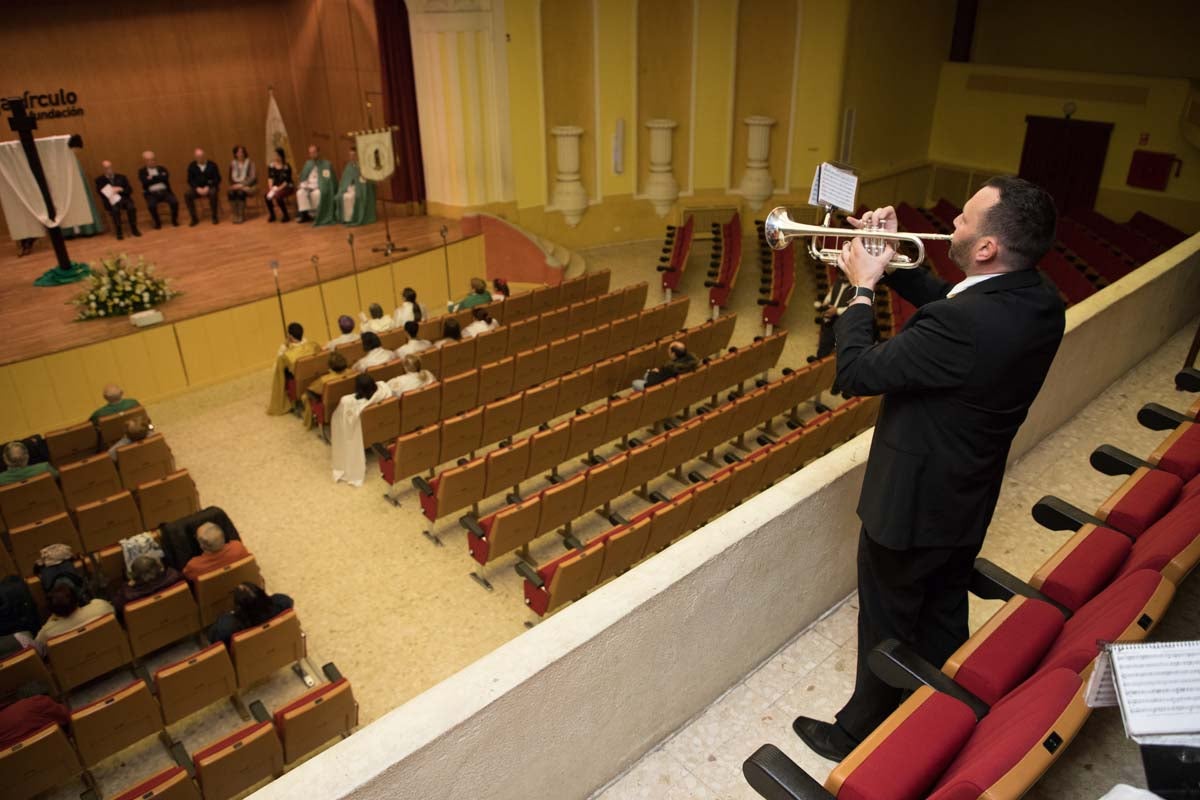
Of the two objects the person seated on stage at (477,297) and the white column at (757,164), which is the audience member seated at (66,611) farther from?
the white column at (757,164)

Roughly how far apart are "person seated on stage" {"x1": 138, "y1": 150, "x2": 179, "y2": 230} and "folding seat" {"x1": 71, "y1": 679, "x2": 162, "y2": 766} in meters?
7.48

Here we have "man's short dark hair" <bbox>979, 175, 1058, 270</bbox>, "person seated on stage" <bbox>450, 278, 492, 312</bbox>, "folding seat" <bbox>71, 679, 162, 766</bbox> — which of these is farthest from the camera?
"person seated on stage" <bbox>450, 278, 492, 312</bbox>

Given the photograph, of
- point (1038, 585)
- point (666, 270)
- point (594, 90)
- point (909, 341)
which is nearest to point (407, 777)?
point (909, 341)

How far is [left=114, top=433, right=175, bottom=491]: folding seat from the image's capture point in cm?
479

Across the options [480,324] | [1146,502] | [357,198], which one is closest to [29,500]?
[480,324]

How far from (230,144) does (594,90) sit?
4620 mm

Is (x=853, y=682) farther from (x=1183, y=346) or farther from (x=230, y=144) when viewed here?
(x=230, y=144)

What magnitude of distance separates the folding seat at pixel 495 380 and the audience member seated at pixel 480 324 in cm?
67

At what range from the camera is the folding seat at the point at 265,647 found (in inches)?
130

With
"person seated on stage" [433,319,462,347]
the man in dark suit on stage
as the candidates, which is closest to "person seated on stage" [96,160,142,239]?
"person seated on stage" [433,319,462,347]

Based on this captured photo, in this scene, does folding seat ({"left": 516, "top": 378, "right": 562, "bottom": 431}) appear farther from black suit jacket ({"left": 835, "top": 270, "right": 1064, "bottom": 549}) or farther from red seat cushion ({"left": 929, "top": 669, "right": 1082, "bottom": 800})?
red seat cushion ({"left": 929, "top": 669, "right": 1082, "bottom": 800})

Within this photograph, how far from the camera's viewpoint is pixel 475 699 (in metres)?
1.59

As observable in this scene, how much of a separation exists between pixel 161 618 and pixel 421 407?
7.06ft

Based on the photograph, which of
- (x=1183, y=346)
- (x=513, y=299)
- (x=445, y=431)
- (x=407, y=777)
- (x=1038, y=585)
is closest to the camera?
(x=407, y=777)
